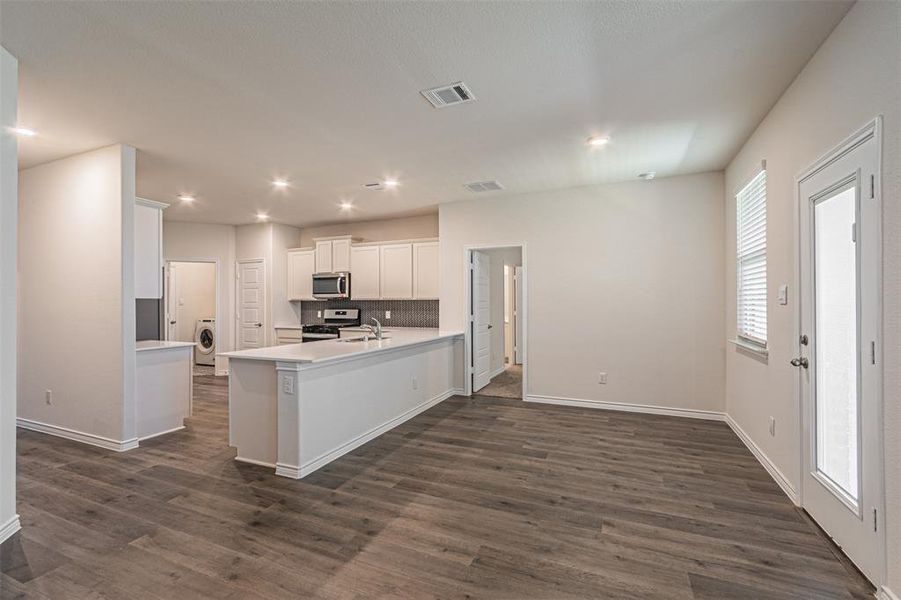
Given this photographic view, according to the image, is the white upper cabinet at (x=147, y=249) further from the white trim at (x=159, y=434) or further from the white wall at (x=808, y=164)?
the white wall at (x=808, y=164)

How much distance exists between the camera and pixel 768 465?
3123 millimetres

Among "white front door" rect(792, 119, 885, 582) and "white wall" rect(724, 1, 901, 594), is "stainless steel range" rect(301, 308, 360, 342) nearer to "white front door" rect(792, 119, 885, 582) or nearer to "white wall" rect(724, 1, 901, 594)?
"white wall" rect(724, 1, 901, 594)

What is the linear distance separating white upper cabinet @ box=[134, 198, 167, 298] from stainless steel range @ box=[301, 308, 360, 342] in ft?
8.91

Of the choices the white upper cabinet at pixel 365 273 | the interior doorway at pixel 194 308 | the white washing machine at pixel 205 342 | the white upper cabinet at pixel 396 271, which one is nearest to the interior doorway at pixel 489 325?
the white upper cabinet at pixel 396 271

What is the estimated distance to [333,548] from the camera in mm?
2188

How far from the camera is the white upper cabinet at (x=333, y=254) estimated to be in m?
6.77

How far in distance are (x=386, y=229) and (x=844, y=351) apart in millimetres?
5924

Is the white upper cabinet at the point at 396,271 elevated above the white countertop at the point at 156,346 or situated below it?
above

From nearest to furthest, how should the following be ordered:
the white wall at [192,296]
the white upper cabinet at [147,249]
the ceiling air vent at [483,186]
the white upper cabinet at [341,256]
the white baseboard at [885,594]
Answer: the white baseboard at [885,594]
the white upper cabinet at [147,249]
the ceiling air vent at [483,186]
the white upper cabinet at [341,256]
the white wall at [192,296]

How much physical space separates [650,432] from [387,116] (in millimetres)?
3741

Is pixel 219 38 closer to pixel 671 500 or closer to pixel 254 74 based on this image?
pixel 254 74

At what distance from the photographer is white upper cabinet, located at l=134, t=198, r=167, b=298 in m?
4.09

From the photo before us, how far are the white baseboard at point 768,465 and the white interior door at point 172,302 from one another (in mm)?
8867

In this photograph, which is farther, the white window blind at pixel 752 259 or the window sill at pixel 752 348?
the white window blind at pixel 752 259
